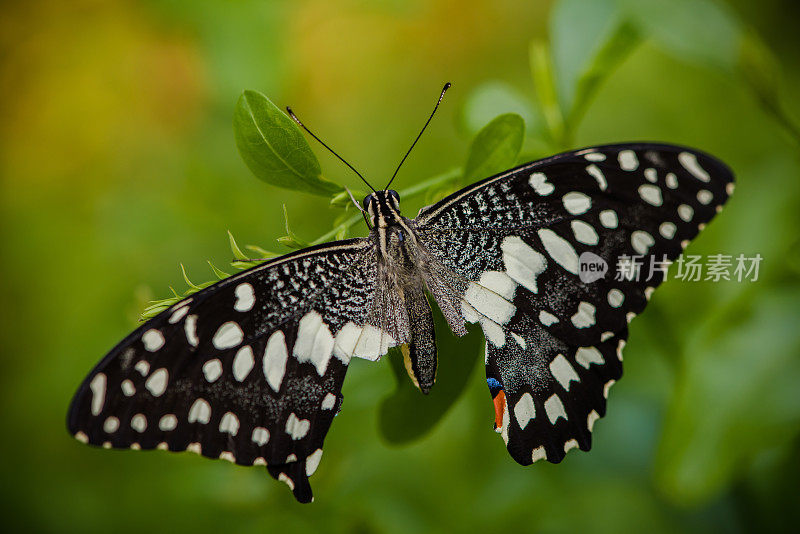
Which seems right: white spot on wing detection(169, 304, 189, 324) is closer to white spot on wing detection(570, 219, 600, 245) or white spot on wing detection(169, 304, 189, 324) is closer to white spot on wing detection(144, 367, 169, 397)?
white spot on wing detection(144, 367, 169, 397)

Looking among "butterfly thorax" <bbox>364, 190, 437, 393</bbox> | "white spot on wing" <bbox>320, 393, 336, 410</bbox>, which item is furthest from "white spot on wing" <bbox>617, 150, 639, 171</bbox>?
"white spot on wing" <bbox>320, 393, 336, 410</bbox>

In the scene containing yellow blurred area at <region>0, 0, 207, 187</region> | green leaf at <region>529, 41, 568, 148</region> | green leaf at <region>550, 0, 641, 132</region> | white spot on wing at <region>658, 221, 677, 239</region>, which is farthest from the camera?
yellow blurred area at <region>0, 0, 207, 187</region>

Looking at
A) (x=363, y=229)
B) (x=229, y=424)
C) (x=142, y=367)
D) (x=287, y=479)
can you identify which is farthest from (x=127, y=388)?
(x=363, y=229)

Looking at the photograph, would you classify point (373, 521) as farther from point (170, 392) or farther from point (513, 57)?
point (513, 57)

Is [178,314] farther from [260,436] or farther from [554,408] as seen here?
[554,408]

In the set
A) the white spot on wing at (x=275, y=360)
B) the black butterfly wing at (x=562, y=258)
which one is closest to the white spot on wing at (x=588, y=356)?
the black butterfly wing at (x=562, y=258)

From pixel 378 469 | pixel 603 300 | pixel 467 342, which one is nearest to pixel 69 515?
pixel 378 469

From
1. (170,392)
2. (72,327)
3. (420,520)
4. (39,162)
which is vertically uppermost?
(39,162)
